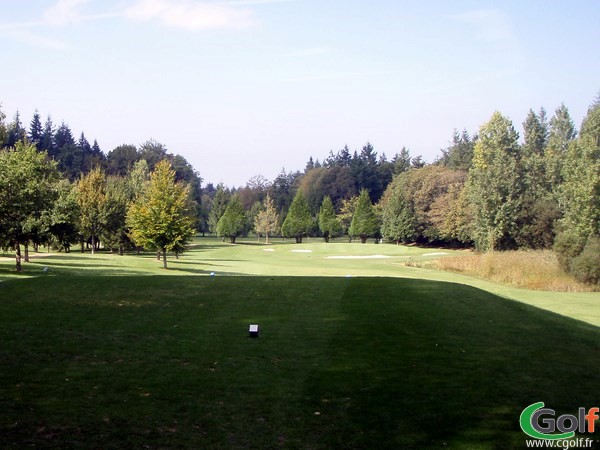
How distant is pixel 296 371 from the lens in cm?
1021

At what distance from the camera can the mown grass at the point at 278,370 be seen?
7.47 metres

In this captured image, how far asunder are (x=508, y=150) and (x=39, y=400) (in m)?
69.5

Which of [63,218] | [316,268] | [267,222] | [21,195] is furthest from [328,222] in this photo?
[21,195]

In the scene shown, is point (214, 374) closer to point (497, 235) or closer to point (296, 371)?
point (296, 371)

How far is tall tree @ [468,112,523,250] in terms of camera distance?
6506cm

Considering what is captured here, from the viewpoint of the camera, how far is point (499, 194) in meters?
65.5

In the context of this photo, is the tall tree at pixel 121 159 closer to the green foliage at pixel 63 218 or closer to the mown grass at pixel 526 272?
the green foliage at pixel 63 218

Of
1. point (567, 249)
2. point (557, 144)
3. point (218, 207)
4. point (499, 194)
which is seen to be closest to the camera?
point (567, 249)

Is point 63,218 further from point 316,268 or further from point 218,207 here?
point 218,207

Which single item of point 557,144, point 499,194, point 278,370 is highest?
point 557,144

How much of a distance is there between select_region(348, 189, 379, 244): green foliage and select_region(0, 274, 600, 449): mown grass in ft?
272

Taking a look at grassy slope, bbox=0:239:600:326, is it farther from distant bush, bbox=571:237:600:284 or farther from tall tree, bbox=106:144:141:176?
tall tree, bbox=106:144:141:176

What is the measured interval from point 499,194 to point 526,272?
98.5ft

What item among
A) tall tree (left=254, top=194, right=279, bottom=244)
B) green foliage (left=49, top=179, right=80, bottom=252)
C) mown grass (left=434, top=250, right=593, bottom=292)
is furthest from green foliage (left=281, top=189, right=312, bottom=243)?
green foliage (left=49, top=179, right=80, bottom=252)
